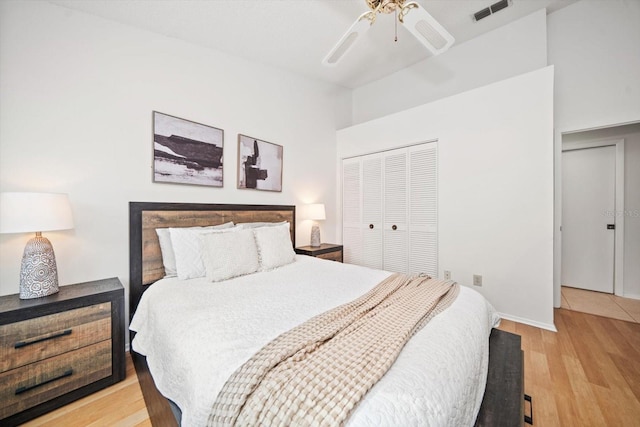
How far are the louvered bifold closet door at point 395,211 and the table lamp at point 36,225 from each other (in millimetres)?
3139

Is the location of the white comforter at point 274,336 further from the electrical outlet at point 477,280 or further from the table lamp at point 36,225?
the electrical outlet at point 477,280

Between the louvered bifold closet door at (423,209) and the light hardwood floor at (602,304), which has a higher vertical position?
the louvered bifold closet door at (423,209)

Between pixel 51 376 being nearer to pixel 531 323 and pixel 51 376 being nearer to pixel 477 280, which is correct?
pixel 477 280

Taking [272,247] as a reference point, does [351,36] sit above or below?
above

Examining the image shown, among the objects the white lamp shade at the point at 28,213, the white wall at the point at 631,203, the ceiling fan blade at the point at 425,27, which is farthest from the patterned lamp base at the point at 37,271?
the white wall at the point at 631,203

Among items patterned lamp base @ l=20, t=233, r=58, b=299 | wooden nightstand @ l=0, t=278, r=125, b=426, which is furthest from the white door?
patterned lamp base @ l=20, t=233, r=58, b=299

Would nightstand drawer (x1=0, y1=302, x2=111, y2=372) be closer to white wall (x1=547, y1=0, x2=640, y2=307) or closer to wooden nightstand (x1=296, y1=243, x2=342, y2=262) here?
wooden nightstand (x1=296, y1=243, x2=342, y2=262)

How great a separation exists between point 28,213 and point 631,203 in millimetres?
5931

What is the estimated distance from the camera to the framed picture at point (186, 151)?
2.25 meters

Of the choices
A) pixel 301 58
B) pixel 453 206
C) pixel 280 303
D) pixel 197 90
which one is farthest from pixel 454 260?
pixel 197 90

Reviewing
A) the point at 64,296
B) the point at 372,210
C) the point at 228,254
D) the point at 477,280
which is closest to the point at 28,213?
the point at 64,296

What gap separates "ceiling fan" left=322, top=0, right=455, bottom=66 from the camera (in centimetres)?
166

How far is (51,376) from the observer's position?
1.47 meters

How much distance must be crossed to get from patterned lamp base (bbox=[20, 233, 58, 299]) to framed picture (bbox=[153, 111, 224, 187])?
877 mm
